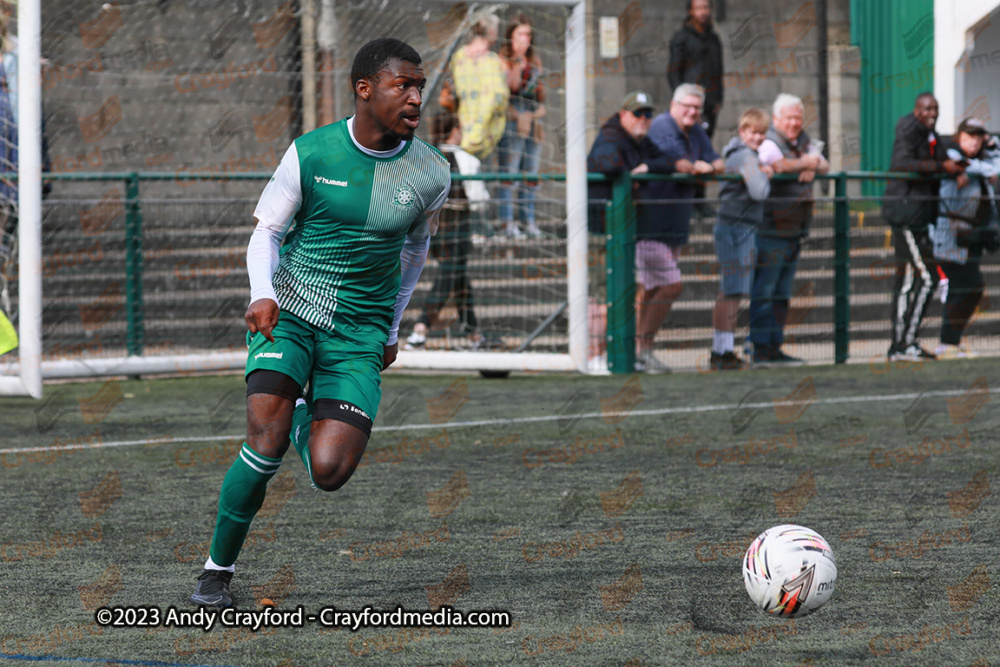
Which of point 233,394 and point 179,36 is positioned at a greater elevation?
point 179,36

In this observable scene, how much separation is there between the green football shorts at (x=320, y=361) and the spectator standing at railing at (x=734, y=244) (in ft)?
24.6

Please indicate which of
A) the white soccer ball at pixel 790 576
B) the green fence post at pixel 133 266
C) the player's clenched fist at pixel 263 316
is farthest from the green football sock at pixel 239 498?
the green fence post at pixel 133 266

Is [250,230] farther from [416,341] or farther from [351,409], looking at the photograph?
[351,409]

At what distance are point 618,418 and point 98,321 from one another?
16.3 ft

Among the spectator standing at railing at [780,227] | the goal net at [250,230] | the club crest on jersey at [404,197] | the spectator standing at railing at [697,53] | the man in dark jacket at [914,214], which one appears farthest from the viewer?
the spectator standing at railing at [697,53]

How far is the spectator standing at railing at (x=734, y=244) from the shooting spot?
39.2 feet

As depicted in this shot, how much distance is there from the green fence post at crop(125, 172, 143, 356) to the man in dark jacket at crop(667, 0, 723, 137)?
540 centimetres

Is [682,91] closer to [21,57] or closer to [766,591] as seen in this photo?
[21,57]

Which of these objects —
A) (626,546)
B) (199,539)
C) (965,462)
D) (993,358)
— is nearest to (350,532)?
(199,539)

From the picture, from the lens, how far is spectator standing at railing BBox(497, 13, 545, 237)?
11969mm

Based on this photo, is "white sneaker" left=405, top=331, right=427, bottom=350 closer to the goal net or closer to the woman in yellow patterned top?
the goal net

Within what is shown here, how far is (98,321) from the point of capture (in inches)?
470

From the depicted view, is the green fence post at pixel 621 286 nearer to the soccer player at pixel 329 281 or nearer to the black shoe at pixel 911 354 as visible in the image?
the black shoe at pixel 911 354

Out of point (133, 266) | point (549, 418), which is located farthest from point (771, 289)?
point (133, 266)
